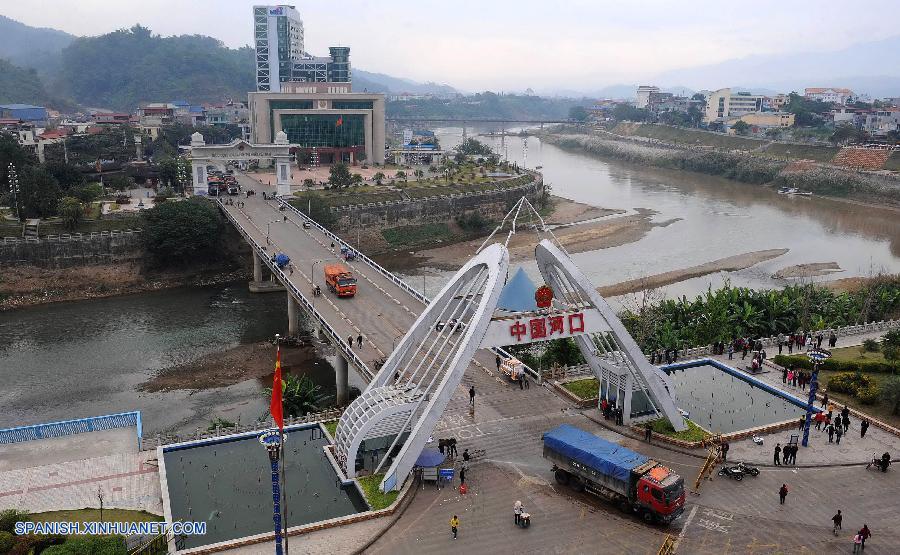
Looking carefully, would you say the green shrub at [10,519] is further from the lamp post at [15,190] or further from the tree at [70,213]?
the lamp post at [15,190]

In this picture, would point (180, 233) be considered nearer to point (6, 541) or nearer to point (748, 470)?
point (6, 541)

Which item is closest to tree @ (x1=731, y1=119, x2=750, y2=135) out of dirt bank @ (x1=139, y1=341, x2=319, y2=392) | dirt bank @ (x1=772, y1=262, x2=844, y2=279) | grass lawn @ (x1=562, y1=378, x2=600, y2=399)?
dirt bank @ (x1=772, y1=262, x2=844, y2=279)

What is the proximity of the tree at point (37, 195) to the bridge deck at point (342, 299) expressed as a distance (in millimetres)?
15050

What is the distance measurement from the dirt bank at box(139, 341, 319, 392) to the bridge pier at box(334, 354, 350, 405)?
20.4 ft

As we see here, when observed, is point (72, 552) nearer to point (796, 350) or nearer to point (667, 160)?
point (796, 350)

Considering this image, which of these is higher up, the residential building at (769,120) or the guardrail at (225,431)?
the residential building at (769,120)

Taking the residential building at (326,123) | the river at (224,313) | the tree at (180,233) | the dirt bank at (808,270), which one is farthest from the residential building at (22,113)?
the dirt bank at (808,270)

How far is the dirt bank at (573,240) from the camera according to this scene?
74500mm

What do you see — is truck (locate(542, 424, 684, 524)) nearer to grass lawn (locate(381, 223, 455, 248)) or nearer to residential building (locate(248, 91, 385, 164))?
grass lawn (locate(381, 223, 455, 248))

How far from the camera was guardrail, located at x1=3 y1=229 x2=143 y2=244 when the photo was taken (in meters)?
60.7

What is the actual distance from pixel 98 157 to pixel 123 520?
88345 millimetres

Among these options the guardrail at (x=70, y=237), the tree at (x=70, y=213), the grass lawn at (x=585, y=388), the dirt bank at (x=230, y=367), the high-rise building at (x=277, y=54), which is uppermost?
the high-rise building at (x=277, y=54)

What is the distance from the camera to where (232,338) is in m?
50.4

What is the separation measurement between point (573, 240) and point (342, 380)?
46791mm
